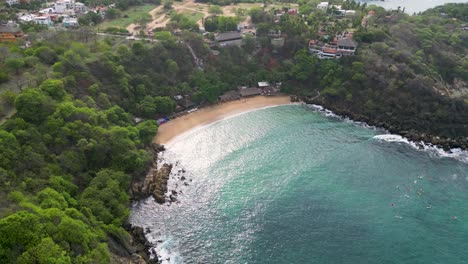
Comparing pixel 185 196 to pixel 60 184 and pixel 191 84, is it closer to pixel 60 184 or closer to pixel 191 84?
pixel 60 184

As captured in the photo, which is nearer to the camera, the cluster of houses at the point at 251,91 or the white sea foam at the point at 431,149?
the white sea foam at the point at 431,149

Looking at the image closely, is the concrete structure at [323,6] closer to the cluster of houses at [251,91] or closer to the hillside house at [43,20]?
the cluster of houses at [251,91]

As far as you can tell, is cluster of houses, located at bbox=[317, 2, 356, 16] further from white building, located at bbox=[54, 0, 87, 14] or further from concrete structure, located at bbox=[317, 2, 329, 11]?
white building, located at bbox=[54, 0, 87, 14]

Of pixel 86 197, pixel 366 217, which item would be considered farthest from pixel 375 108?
pixel 86 197

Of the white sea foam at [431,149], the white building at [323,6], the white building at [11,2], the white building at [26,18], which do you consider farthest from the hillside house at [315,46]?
the white building at [11,2]

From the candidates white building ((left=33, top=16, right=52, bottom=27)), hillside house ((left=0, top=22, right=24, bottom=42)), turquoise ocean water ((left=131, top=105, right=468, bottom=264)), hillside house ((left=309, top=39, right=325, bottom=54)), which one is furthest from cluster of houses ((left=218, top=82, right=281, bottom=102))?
white building ((left=33, top=16, right=52, bottom=27))
